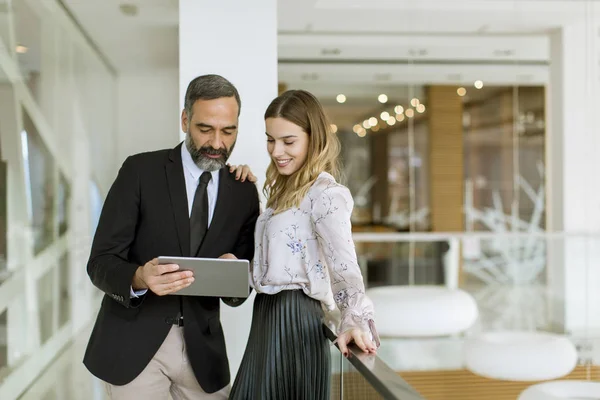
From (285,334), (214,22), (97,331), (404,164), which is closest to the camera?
(285,334)

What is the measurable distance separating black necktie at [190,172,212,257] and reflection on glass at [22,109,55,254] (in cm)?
204

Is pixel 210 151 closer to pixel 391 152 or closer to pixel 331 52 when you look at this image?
pixel 331 52

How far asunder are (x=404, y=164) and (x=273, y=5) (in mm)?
4951

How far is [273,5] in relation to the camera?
3.43m

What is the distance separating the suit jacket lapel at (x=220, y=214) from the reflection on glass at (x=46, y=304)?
2322mm

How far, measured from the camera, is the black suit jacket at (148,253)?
7.14ft

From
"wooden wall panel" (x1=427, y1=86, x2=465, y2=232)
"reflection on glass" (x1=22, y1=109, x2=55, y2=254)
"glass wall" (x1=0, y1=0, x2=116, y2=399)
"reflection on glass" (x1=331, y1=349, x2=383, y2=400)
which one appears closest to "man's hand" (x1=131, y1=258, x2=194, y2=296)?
"reflection on glass" (x1=331, y1=349, x2=383, y2=400)

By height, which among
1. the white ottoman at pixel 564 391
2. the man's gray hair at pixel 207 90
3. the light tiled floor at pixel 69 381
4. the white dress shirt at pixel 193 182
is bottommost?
the white ottoman at pixel 564 391

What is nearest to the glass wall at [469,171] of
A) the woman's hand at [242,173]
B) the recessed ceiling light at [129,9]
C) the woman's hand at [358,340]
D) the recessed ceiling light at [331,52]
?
the recessed ceiling light at [331,52]

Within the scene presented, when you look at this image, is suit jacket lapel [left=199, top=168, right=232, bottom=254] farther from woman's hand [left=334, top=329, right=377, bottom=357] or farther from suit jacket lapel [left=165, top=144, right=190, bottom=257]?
woman's hand [left=334, top=329, right=377, bottom=357]

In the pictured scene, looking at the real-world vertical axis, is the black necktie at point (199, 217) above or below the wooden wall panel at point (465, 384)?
above

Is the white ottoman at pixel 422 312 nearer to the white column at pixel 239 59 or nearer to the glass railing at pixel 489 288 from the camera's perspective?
the glass railing at pixel 489 288

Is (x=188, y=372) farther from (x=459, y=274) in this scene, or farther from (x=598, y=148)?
(x=598, y=148)

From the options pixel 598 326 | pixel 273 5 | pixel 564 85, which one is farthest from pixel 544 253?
pixel 273 5
